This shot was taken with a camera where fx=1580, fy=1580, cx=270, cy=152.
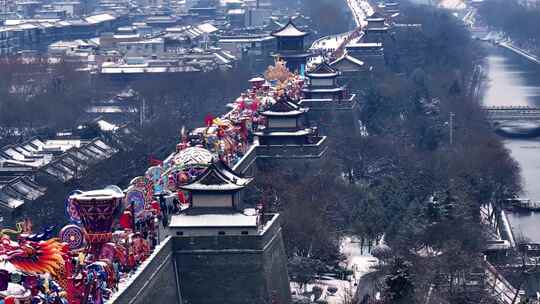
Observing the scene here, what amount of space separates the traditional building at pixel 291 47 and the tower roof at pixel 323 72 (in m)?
10.1

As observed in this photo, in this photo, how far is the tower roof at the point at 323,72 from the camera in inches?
2591

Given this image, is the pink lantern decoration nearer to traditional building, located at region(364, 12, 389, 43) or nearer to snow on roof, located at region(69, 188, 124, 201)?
snow on roof, located at region(69, 188, 124, 201)

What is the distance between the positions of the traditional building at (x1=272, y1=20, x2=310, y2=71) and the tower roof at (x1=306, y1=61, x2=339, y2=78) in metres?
10.1

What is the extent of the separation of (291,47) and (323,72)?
1226 centimetres

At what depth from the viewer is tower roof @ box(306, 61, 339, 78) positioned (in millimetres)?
65812

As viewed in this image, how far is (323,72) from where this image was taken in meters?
66.5

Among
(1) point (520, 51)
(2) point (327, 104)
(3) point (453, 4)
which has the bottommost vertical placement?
(3) point (453, 4)

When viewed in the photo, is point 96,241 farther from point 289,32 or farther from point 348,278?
point 289,32

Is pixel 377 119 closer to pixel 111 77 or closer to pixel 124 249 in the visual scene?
pixel 111 77

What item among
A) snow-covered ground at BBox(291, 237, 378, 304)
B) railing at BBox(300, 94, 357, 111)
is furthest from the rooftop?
railing at BBox(300, 94, 357, 111)

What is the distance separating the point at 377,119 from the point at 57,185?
66.1 feet

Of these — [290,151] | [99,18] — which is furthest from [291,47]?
[99,18]

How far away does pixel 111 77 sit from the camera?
8481 cm

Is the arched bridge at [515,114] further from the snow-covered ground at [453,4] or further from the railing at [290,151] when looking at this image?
the snow-covered ground at [453,4]
